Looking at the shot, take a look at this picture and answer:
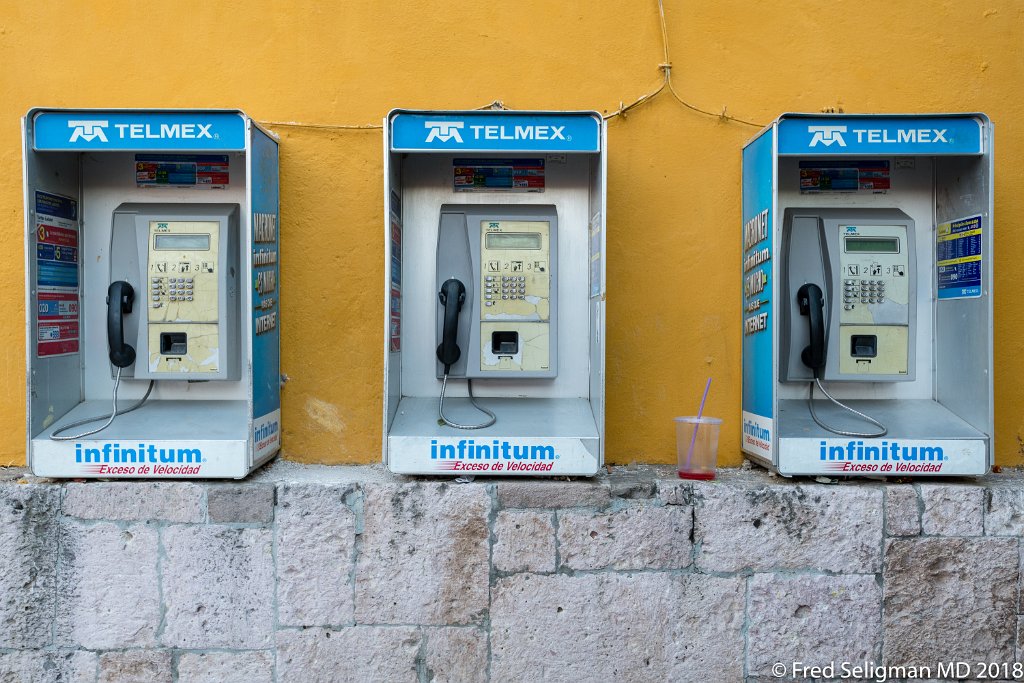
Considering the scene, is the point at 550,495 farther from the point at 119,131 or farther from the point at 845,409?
the point at 119,131

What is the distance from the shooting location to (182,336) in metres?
2.82

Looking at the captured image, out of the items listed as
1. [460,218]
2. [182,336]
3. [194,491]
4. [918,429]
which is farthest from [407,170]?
[918,429]

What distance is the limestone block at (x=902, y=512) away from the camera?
2.70 m

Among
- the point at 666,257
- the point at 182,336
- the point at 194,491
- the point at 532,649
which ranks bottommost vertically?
the point at 532,649

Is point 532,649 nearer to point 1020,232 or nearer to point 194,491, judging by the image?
point 194,491

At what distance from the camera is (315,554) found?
2715 millimetres

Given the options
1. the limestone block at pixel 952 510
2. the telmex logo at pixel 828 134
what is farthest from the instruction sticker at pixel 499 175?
the limestone block at pixel 952 510

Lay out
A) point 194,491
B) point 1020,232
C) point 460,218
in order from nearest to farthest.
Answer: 1. point 194,491
2. point 460,218
3. point 1020,232

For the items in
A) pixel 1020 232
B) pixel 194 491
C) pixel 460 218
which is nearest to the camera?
pixel 194 491

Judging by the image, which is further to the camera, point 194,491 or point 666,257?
point 666,257

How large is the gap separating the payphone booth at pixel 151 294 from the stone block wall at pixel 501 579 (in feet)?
0.55

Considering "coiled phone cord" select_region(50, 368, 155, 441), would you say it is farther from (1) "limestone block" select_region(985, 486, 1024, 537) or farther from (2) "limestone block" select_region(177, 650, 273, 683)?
(1) "limestone block" select_region(985, 486, 1024, 537)

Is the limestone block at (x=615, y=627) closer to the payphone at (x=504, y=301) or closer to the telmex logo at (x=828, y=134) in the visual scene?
the payphone at (x=504, y=301)

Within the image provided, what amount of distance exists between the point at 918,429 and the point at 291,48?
106 inches
